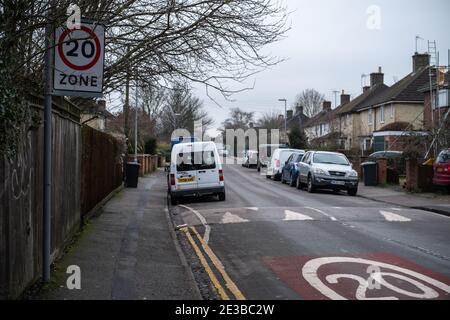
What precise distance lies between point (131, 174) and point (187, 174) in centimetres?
729

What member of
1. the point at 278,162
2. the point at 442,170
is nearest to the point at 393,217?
the point at 442,170

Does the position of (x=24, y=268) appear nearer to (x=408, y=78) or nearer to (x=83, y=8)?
(x=83, y=8)

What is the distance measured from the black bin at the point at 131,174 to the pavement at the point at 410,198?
9.89 m

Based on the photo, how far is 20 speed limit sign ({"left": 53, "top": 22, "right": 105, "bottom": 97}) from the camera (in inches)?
281

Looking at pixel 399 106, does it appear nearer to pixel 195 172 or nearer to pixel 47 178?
pixel 195 172

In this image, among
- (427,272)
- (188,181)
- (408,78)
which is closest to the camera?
(427,272)

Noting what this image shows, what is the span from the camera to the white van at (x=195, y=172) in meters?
18.9

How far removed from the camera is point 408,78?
167 ft


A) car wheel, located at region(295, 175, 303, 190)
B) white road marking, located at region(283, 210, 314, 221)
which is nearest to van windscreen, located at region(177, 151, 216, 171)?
white road marking, located at region(283, 210, 314, 221)

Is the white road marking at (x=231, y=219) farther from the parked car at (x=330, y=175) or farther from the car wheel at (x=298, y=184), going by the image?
the car wheel at (x=298, y=184)

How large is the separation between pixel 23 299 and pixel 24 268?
0.35 meters

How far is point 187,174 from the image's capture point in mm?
18891

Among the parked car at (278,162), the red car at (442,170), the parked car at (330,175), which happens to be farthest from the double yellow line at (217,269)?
the parked car at (278,162)

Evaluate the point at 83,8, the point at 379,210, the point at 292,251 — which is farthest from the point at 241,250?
the point at 379,210
